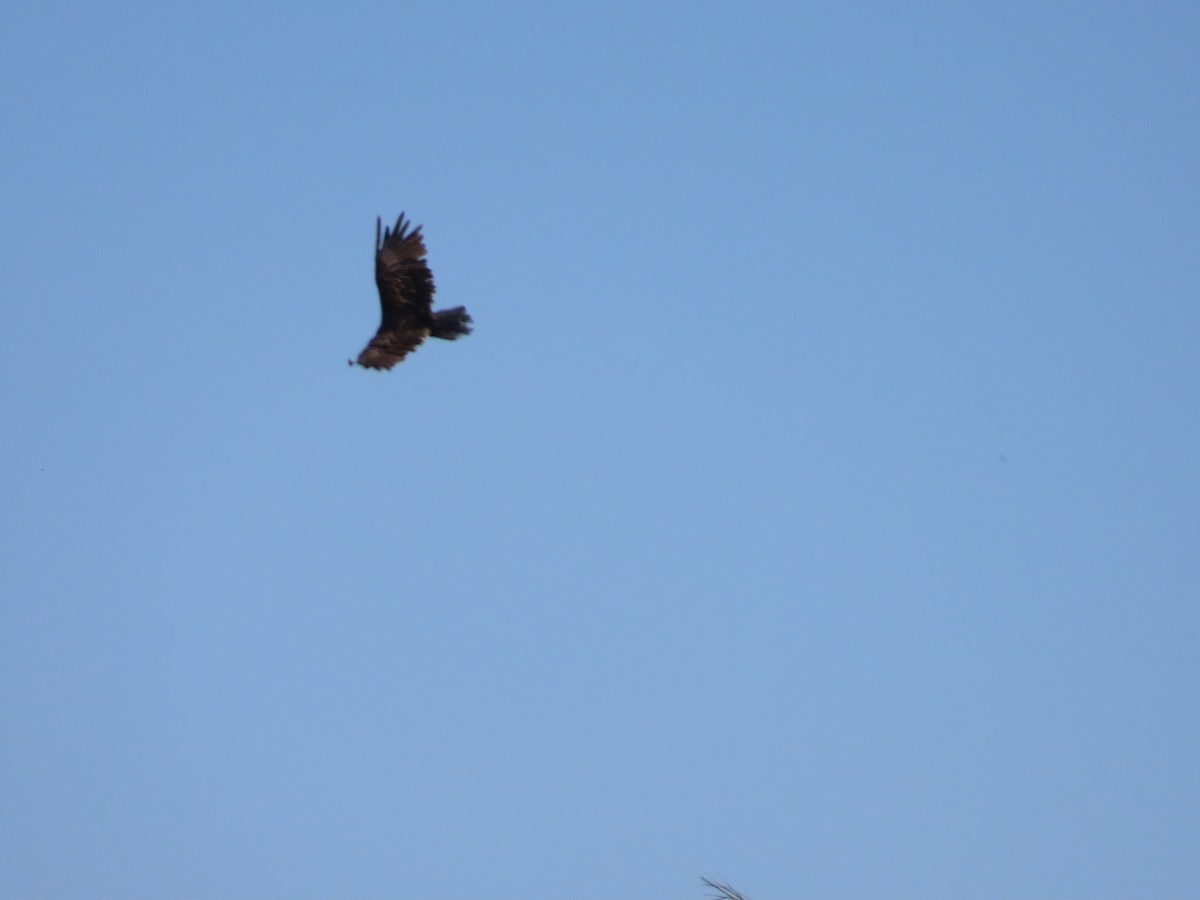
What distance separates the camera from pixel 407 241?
81.9 ft

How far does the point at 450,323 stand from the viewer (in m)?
25.1

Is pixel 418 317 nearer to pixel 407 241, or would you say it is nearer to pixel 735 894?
pixel 407 241

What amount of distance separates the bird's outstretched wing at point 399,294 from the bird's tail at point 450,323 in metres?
0.09

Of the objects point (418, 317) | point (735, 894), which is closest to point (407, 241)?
point (418, 317)

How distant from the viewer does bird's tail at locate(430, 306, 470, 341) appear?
2506cm

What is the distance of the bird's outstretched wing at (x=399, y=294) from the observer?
24875 millimetres

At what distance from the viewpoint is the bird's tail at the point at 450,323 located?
25062 millimetres

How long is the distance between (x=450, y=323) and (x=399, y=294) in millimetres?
845

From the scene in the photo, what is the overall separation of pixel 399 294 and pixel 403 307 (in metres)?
0.20

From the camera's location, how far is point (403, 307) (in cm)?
2498

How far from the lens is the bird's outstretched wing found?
81.6 ft

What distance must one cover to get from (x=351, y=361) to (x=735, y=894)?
13.4 m

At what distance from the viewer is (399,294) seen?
24922mm

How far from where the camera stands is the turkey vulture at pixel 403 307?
2488cm
